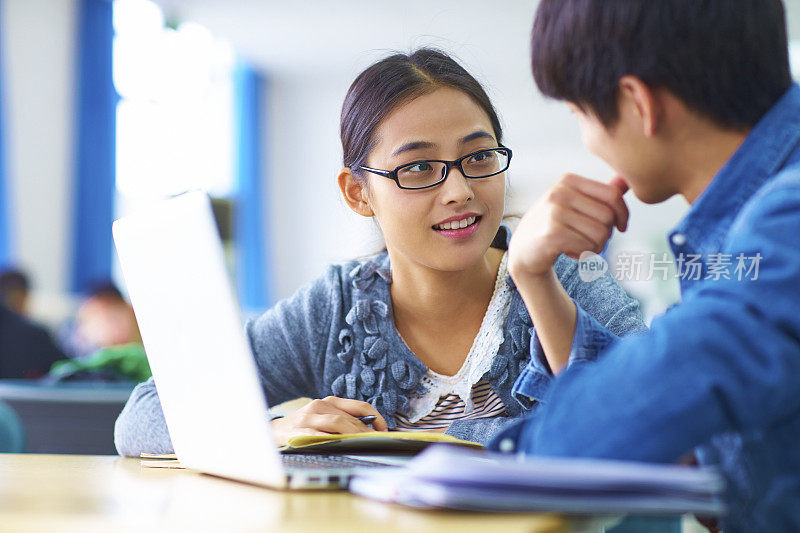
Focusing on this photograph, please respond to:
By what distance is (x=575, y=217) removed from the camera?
82 centimetres

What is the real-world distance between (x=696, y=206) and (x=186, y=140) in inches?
283

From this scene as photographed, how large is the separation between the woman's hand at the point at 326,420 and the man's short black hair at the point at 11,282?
4.05m

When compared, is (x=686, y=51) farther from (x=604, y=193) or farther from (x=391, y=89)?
(x=391, y=89)

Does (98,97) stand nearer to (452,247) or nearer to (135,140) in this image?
(135,140)

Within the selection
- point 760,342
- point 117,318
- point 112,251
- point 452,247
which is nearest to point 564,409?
point 760,342

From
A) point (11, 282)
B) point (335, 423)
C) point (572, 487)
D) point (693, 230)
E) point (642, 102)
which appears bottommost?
point (11, 282)

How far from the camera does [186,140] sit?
7516mm

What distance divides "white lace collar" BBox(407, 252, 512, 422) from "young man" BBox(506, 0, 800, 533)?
0.44 metres

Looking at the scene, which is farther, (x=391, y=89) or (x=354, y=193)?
(x=354, y=193)

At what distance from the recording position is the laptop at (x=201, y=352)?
0.71 m

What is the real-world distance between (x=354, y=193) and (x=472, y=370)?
1.37 ft

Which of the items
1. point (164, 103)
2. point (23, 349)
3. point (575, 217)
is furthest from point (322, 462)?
point (164, 103)

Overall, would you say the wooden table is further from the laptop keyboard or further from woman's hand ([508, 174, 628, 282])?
woman's hand ([508, 174, 628, 282])

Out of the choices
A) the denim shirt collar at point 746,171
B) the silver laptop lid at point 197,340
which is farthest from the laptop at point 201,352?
the denim shirt collar at point 746,171
